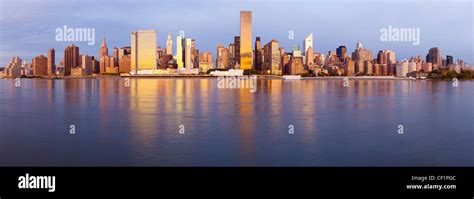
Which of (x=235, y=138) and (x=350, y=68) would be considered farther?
(x=350, y=68)

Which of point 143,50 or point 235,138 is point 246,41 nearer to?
point 143,50

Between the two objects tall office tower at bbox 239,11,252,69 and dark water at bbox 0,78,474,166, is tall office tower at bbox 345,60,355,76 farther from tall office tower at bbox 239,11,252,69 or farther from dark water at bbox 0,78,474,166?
dark water at bbox 0,78,474,166

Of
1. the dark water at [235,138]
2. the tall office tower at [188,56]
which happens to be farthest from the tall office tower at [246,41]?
the dark water at [235,138]

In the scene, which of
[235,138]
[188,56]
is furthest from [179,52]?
[235,138]

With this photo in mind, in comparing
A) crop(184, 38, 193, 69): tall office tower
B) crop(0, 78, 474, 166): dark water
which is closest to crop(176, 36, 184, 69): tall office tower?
crop(184, 38, 193, 69): tall office tower
